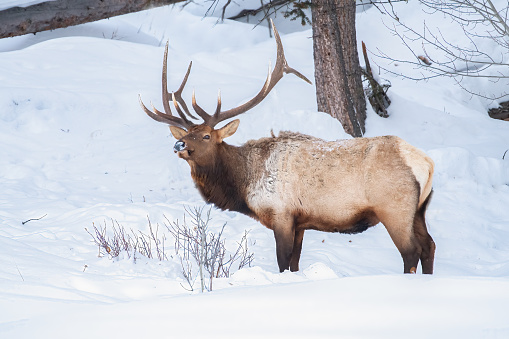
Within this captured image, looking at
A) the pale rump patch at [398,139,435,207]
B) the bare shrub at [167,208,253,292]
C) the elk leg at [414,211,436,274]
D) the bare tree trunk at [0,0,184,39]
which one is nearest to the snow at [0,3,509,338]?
the bare shrub at [167,208,253,292]

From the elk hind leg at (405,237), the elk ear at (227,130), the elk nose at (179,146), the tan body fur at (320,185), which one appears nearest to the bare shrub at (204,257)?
the tan body fur at (320,185)

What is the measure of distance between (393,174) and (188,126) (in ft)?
7.11

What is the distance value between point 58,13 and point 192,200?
10.0 feet

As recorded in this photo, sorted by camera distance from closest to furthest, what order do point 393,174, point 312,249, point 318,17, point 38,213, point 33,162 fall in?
point 393,174
point 312,249
point 38,213
point 318,17
point 33,162

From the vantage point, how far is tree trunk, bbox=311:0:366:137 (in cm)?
922

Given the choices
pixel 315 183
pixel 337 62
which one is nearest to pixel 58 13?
pixel 315 183

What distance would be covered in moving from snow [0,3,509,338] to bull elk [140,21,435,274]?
0.48m

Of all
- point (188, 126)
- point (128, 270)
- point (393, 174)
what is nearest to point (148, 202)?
point (188, 126)

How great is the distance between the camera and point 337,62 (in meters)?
9.30

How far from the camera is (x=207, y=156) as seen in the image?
641cm

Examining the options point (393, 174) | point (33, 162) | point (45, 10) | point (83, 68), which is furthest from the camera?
point (83, 68)

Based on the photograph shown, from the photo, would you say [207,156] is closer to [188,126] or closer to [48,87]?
[188,126]

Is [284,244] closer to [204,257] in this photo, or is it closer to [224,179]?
[204,257]

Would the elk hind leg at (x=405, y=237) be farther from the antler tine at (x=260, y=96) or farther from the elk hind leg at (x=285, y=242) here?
the antler tine at (x=260, y=96)
